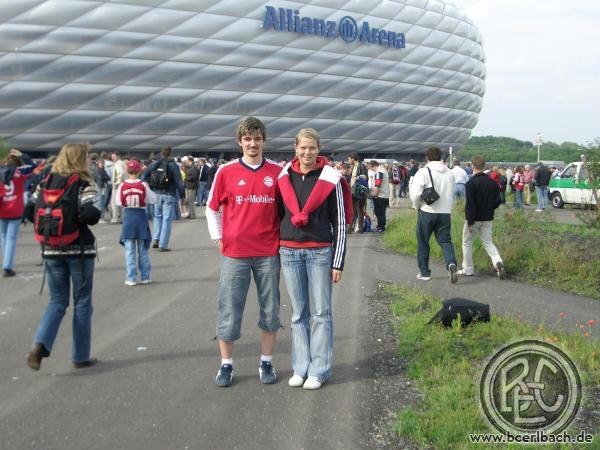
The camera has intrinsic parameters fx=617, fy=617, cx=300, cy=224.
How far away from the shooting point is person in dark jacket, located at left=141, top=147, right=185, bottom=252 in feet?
35.9

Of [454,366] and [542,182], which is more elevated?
[542,182]

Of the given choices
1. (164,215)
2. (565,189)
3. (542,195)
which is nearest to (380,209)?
(164,215)

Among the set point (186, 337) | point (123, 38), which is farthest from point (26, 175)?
point (123, 38)

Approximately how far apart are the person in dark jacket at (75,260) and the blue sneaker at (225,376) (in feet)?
3.73

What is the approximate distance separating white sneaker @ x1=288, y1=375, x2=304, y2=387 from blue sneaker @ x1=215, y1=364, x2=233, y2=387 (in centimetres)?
43

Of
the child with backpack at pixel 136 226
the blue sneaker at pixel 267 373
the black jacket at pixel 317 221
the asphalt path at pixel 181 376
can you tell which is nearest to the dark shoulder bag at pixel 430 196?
the asphalt path at pixel 181 376

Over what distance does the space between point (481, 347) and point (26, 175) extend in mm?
7038

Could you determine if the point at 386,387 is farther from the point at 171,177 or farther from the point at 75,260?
the point at 171,177

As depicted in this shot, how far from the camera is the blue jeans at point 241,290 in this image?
14.3 ft

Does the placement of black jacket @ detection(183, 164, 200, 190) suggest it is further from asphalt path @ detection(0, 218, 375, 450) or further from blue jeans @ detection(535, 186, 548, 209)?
blue jeans @ detection(535, 186, 548, 209)

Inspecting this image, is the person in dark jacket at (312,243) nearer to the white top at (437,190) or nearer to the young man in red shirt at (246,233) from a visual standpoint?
the young man in red shirt at (246,233)

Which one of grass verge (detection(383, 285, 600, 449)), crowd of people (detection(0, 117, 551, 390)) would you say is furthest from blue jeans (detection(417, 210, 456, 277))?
crowd of people (detection(0, 117, 551, 390))

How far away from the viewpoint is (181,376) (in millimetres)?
4578

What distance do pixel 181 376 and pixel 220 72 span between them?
121 ft
